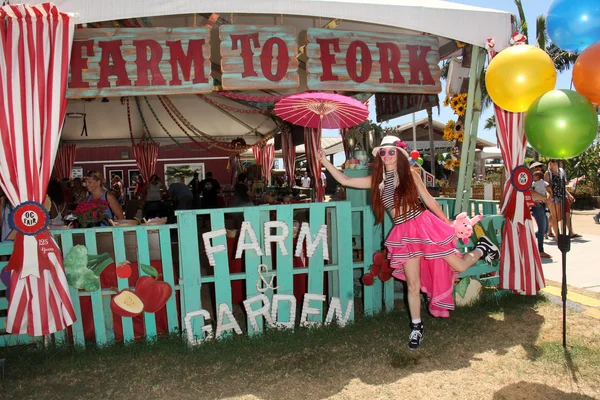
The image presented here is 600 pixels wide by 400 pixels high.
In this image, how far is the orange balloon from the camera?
10.2 ft

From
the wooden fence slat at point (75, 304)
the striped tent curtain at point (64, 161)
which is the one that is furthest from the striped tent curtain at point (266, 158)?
the wooden fence slat at point (75, 304)

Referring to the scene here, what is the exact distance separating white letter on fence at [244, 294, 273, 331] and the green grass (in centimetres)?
16

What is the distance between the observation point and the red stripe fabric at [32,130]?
353 centimetres

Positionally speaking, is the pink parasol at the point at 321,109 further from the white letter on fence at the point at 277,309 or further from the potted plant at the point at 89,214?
the potted plant at the point at 89,214

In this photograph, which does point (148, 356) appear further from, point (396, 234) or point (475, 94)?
point (475, 94)

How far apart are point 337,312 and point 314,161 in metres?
6.74

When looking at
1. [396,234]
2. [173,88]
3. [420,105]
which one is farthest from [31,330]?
[420,105]

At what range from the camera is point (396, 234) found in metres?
3.88

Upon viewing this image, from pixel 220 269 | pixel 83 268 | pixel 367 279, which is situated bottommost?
pixel 367 279

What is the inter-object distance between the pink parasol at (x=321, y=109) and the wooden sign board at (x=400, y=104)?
2.69 metres

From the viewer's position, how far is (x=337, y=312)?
4.25 meters

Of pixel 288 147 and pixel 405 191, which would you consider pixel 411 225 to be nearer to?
pixel 405 191

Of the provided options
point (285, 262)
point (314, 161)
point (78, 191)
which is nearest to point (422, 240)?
point (285, 262)

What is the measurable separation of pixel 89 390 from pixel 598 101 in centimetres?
413
